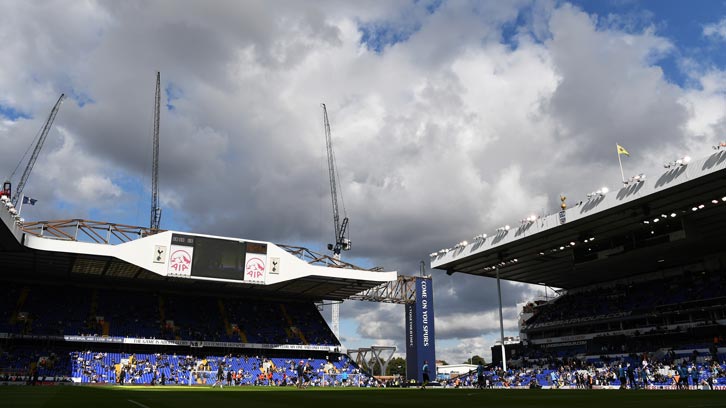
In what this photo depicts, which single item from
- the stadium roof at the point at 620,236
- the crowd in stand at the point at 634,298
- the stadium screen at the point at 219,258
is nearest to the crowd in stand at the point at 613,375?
the crowd in stand at the point at 634,298

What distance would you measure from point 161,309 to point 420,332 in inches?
1224

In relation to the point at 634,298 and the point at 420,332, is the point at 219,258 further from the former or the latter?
the point at 634,298

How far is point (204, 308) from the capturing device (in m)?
63.8

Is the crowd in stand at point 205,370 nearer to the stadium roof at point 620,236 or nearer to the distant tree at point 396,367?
the stadium roof at point 620,236

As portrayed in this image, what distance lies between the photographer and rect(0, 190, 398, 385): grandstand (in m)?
49.9

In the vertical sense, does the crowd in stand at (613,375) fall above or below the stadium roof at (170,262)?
below

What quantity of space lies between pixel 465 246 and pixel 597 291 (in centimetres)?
2323

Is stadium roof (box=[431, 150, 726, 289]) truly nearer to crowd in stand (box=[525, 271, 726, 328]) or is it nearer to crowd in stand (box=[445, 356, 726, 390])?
crowd in stand (box=[525, 271, 726, 328])

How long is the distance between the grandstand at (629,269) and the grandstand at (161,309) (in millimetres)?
17824

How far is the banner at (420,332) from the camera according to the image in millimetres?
64188

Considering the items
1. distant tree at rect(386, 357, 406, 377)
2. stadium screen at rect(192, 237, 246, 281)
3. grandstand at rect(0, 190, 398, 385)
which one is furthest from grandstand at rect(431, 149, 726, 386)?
distant tree at rect(386, 357, 406, 377)

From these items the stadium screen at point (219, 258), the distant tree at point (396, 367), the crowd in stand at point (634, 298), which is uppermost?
the stadium screen at point (219, 258)

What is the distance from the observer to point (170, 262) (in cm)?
5212

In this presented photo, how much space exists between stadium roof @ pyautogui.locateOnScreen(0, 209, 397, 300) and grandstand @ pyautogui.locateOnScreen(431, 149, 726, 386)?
14.8 m
